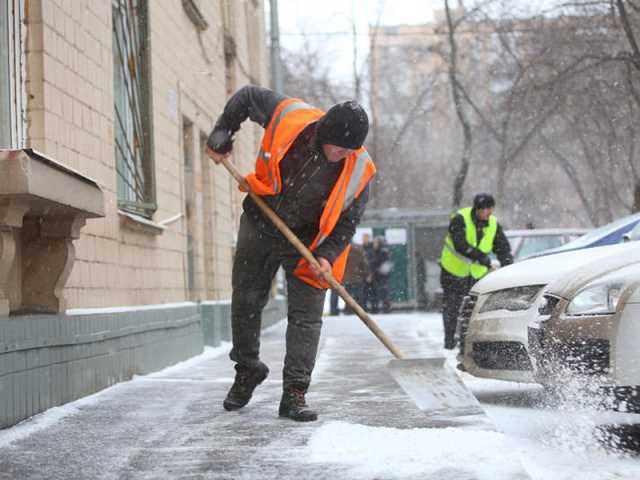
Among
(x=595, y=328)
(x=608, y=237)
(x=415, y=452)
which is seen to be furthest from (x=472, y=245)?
(x=415, y=452)

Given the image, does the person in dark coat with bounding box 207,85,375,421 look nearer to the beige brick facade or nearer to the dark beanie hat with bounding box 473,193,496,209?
the beige brick facade

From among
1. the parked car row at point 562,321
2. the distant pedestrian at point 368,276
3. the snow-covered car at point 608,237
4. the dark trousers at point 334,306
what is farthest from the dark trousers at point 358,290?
the parked car row at point 562,321

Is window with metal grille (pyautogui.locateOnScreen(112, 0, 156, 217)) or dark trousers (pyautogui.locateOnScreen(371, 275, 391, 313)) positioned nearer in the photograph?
window with metal grille (pyautogui.locateOnScreen(112, 0, 156, 217))

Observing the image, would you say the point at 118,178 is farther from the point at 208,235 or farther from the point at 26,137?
the point at 208,235

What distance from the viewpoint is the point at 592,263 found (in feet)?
17.6

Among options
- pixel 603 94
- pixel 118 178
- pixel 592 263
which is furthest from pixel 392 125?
pixel 592 263

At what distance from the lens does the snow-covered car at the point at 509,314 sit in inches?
238

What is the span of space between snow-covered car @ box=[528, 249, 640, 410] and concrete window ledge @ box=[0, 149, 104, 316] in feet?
7.83

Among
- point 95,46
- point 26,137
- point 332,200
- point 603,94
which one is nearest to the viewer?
point 332,200

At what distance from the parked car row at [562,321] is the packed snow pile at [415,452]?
89 cm

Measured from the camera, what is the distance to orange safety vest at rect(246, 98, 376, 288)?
4.98 m

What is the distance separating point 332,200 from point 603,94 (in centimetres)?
1636

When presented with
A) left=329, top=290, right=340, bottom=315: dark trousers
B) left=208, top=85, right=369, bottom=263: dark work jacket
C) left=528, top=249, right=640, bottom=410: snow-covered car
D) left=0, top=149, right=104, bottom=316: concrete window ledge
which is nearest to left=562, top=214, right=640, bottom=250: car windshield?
left=528, top=249, right=640, bottom=410: snow-covered car

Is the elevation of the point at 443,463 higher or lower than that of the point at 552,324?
lower
